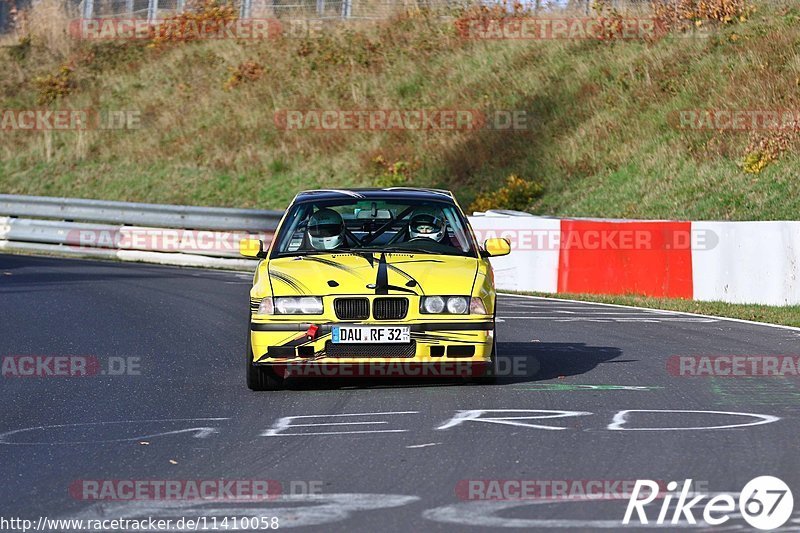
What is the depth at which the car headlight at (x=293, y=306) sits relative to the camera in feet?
30.3

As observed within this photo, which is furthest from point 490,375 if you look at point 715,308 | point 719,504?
point 715,308

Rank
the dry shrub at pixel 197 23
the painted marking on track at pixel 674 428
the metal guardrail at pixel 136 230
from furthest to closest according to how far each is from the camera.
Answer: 1. the dry shrub at pixel 197 23
2. the metal guardrail at pixel 136 230
3. the painted marking on track at pixel 674 428

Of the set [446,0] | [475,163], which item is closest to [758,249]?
[475,163]

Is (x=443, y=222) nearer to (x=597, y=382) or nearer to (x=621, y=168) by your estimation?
(x=597, y=382)

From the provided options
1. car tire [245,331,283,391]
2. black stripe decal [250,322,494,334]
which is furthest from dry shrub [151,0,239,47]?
black stripe decal [250,322,494,334]

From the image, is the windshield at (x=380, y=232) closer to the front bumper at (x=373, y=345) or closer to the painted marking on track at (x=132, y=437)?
the front bumper at (x=373, y=345)

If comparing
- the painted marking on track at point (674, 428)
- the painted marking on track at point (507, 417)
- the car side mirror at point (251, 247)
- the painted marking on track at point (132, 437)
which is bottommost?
the painted marking on track at point (132, 437)

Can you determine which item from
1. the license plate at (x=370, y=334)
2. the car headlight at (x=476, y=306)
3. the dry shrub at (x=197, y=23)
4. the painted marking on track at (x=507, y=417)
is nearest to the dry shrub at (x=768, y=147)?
the car headlight at (x=476, y=306)

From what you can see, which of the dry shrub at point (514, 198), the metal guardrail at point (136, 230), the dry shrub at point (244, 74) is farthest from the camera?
the dry shrub at point (244, 74)

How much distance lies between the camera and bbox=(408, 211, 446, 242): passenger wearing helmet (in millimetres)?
10454

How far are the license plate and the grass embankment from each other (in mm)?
14540

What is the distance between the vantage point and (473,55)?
35.7 meters

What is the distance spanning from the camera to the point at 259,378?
9.62 m

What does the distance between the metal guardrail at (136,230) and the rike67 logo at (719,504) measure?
59.8 ft
